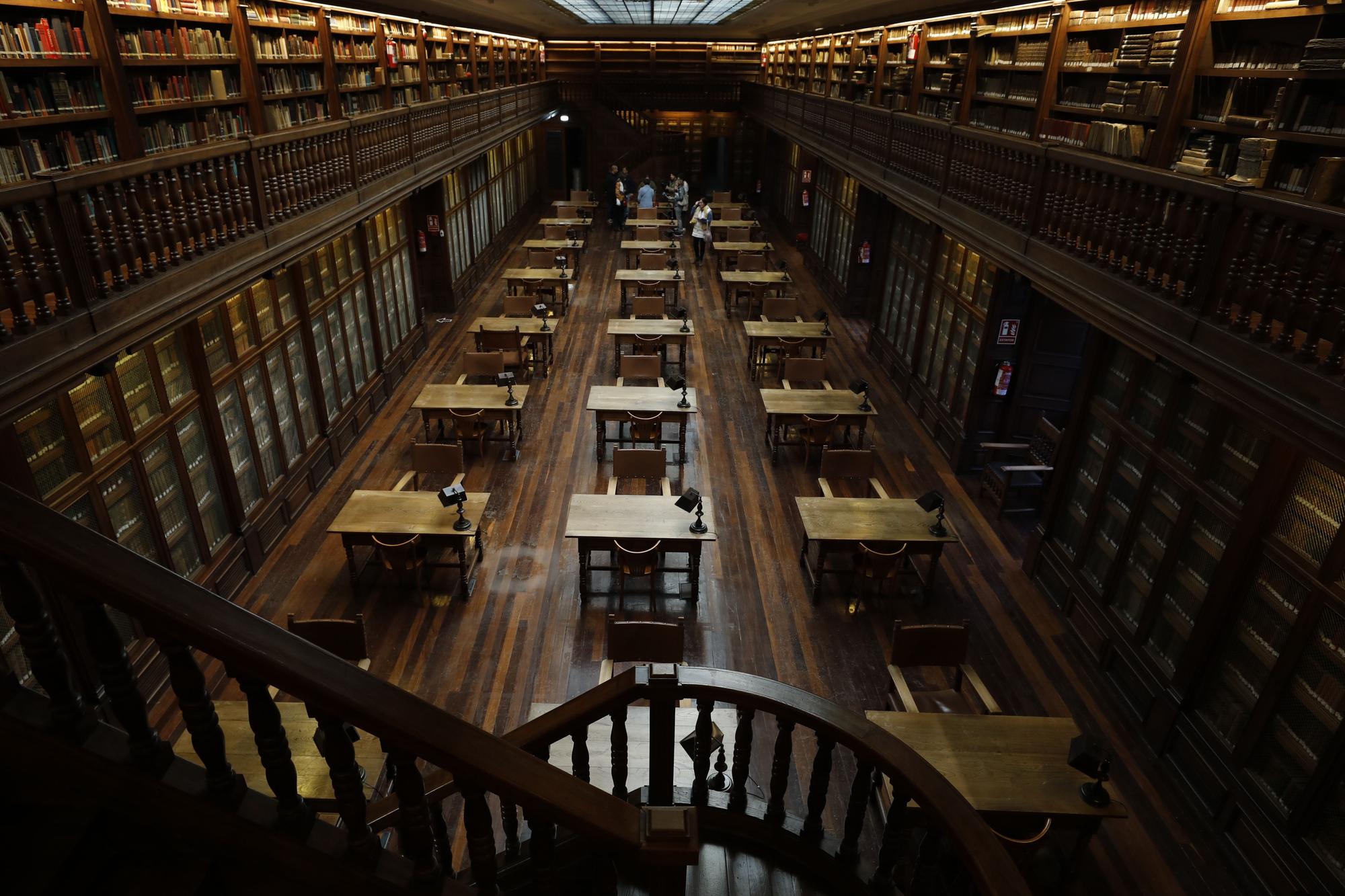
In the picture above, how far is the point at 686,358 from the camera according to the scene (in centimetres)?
1147

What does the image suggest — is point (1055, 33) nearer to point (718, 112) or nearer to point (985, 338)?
point (985, 338)

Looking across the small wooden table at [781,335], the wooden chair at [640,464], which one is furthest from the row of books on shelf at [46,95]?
the small wooden table at [781,335]

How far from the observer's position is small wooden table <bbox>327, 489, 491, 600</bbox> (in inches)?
232

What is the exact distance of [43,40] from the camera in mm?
4949

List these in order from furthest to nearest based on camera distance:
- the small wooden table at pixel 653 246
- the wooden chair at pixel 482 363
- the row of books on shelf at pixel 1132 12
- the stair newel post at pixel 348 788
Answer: the small wooden table at pixel 653 246 → the wooden chair at pixel 482 363 → the row of books on shelf at pixel 1132 12 → the stair newel post at pixel 348 788

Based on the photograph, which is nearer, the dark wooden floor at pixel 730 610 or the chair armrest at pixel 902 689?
the chair armrest at pixel 902 689

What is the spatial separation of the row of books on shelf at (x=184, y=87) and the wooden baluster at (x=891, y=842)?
22.6 ft

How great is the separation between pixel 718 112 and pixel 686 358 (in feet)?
48.4

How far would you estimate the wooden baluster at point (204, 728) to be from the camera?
158 centimetres

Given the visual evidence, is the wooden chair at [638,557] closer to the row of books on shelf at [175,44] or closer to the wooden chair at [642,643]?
the wooden chair at [642,643]

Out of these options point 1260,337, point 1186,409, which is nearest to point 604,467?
point 1186,409

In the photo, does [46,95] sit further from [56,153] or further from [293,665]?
[293,665]

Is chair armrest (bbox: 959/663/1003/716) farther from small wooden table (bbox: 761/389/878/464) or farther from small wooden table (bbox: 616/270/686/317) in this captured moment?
small wooden table (bbox: 616/270/686/317)

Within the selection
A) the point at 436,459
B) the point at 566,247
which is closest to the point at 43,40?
the point at 436,459
